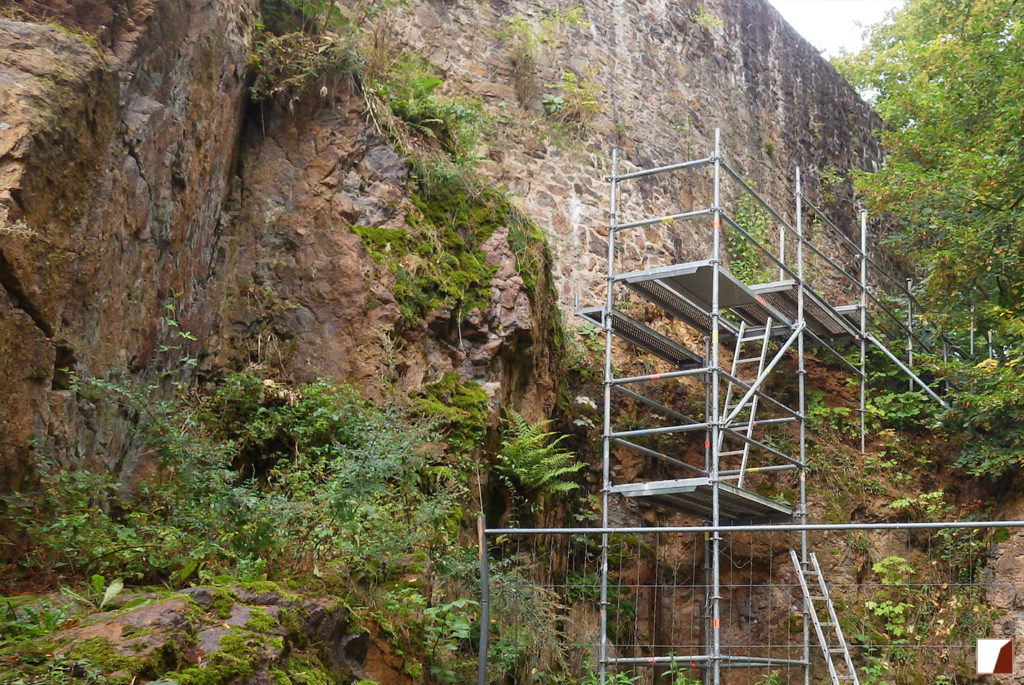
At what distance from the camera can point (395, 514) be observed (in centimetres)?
596

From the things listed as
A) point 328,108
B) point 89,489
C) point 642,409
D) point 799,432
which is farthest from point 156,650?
point 799,432

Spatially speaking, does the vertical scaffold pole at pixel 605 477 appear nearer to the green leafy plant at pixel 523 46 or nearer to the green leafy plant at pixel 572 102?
the green leafy plant at pixel 572 102

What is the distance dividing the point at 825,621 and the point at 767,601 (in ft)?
1.88

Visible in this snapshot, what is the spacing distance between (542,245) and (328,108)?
213 cm

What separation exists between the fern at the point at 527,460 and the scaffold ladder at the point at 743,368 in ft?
6.42

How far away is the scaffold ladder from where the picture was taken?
30.9 feet

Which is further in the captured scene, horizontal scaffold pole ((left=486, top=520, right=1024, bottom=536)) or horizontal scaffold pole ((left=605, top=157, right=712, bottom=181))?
horizontal scaffold pole ((left=605, top=157, right=712, bottom=181))

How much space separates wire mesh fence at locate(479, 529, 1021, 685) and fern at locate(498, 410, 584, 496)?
44 cm

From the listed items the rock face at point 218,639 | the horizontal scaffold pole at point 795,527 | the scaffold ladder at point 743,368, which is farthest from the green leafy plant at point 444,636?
the scaffold ladder at point 743,368

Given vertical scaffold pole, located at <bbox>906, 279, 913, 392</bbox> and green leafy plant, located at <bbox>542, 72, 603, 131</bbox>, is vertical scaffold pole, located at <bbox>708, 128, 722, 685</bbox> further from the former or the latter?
vertical scaffold pole, located at <bbox>906, 279, 913, 392</bbox>

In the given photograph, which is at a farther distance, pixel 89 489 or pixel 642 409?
pixel 642 409

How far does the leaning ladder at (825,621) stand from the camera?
8.58 metres

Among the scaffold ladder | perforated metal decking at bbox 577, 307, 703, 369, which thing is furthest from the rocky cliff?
the scaffold ladder

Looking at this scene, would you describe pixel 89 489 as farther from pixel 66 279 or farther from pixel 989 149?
pixel 989 149
